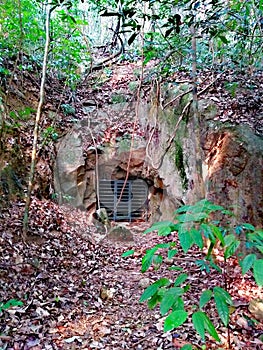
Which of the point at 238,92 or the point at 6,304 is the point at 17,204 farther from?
the point at 238,92

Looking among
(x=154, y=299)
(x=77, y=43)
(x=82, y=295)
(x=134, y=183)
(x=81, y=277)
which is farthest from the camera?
(x=134, y=183)

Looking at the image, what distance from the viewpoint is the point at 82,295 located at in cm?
343

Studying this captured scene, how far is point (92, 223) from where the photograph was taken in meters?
6.39

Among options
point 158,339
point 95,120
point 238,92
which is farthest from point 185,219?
point 95,120

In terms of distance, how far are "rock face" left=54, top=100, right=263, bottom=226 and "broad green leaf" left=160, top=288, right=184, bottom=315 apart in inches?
121

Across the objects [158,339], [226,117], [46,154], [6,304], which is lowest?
[158,339]

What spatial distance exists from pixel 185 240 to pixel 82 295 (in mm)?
2614

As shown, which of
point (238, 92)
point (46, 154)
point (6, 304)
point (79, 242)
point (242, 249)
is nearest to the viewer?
point (6, 304)

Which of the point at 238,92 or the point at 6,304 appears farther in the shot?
the point at 238,92

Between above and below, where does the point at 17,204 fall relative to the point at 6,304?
above

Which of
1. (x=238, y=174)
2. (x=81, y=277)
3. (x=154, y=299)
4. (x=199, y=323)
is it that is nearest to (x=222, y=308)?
(x=199, y=323)

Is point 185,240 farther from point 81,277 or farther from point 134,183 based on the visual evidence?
point 134,183

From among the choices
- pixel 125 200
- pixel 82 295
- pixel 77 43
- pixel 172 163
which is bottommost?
pixel 82 295

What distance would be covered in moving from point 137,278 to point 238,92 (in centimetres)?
367
